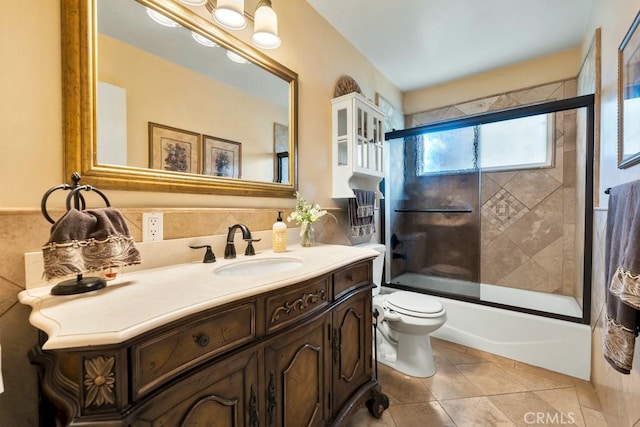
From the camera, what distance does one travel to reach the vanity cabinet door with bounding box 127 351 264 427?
23.1 inches

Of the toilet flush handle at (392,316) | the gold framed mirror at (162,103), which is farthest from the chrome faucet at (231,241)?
the toilet flush handle at (392,316)

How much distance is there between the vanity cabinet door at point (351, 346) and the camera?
1.14m

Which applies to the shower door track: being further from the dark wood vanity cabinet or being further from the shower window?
the dark wood vanity cabinet

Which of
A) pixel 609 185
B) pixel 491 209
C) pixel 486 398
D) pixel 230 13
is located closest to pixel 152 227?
pixel 230 13

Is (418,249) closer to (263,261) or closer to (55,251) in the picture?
(263,261)

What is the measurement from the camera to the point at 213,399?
69 cm

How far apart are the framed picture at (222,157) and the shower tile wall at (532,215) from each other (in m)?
2.47

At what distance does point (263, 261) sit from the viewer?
124cm

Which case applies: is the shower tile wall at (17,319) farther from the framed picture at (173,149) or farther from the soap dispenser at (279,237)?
the soap dispenser at (279,237)

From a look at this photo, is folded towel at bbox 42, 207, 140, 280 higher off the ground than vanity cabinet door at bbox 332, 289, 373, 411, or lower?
higher

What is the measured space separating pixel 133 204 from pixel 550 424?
221 centimetres

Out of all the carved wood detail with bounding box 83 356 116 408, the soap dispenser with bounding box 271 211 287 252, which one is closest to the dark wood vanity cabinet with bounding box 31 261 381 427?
the carved wood detail with bounding box 83 356 116 408

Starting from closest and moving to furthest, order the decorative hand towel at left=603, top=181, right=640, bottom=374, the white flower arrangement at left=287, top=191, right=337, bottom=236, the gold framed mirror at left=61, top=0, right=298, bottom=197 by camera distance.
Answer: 1. the decorative hand towel at left=603, top=181, right=640, bottom=374
2. the gold framed mirror at left=61, top=0, right=298, bottom=197
3. the white flower arrangement at left=287, top=191, right=337, bottom=236

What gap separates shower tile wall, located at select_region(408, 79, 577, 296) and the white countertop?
7.81 feet
